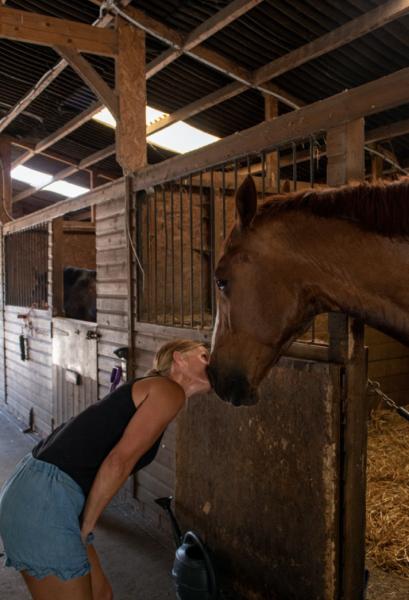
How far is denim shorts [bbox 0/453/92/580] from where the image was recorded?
59.5 inches

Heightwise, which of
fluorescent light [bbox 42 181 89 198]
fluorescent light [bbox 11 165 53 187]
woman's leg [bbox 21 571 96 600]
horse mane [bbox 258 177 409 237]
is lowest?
woman's leg [bbox 21 571 96 600]

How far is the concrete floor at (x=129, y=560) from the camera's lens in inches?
101

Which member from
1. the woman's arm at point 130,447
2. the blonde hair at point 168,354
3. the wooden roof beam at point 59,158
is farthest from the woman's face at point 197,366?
the wooden roof beam at point 59,158

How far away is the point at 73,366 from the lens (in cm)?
436

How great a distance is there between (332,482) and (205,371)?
25.6 inches

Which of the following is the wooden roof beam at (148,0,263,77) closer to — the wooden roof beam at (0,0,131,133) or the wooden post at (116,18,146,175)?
the wooden post at (116,18,146,175)

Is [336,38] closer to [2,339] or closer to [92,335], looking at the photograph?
[92,335]

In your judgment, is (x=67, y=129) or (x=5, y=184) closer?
(x=67, y=129)

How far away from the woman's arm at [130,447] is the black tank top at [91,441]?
0.05 metres

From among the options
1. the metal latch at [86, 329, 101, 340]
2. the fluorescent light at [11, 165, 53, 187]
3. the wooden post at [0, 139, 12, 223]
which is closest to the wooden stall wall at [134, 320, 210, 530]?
the metal latch at [86, 329, 101, 340]

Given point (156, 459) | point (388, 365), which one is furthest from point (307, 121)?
point (388, 365)

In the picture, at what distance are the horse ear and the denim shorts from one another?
1.01 m

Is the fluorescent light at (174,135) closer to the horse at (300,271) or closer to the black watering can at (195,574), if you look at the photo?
the horse at (300,271)

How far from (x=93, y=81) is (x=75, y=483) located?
2919 millimetres
